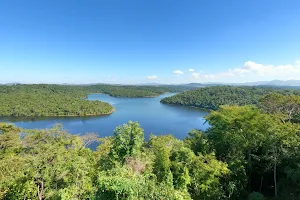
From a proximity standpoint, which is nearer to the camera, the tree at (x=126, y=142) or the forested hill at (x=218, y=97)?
the tree at (x=126, y=142)

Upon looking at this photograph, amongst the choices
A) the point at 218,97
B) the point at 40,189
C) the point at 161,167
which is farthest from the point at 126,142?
the point at 218,97

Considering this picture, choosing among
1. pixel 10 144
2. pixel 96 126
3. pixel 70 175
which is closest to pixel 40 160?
pixel 70 175

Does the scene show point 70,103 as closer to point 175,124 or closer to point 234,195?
point 175,124

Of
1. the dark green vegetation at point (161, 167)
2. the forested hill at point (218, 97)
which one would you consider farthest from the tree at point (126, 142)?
the forested hill at point (218, 97)

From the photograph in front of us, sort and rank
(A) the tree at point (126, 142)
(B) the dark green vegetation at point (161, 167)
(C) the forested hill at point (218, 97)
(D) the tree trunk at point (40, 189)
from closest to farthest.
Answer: (B) the dark green vegetation at point (161, 167) < (D) the tree trunk at point (40, 189) < (A) the tree at point (126, 142) < (C) the forested hill at point (218, 97)

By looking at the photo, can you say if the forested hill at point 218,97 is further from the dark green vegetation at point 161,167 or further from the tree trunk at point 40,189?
the tree trunk at point 40,189

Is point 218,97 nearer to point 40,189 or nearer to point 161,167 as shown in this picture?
point 161,167

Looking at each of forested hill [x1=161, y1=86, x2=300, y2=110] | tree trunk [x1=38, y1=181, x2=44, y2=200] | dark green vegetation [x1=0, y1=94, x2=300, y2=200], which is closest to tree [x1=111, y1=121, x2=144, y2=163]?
dark green vegetation [x1=0, y1=94, x2=300, y2=200]

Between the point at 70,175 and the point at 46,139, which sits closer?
the point at 70,175

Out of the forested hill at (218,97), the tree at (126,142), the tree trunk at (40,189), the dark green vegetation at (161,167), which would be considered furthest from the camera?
the forested hill at (218,97)
